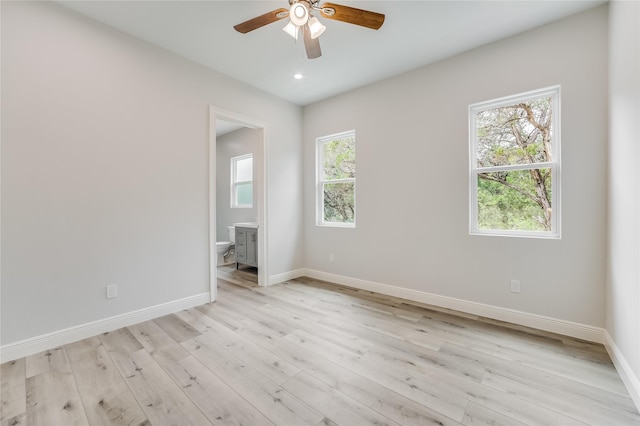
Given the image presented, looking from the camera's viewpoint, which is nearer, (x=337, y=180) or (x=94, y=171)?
(x=94, y=171)

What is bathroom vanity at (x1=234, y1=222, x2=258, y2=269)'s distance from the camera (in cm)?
461

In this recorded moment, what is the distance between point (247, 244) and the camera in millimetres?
4754

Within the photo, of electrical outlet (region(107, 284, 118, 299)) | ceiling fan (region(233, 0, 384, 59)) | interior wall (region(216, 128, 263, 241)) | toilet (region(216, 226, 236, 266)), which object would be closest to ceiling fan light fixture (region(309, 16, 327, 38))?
ceiling fan (region(233, 0, 384, 59))

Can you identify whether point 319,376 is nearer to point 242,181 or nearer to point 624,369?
point 624,369

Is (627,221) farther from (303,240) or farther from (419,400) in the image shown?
(303,240)

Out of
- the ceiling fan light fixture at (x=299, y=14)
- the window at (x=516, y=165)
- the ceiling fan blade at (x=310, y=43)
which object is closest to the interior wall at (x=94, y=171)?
the ceiling fan blade at (x=310, y=43)

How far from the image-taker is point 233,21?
2.40 meters

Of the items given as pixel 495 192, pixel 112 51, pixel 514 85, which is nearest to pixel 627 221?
pixel 495 192

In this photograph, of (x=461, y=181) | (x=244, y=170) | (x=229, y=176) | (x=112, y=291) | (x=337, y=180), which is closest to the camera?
(x=112, y=291)

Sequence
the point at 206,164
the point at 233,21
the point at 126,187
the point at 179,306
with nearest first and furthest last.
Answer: the point at 233,21
the point at 126,187
the point at 179,306
the point at 206,164

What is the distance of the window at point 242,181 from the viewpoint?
19.2 feet

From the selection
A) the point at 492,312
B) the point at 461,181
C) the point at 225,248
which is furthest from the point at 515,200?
the point at 225,248

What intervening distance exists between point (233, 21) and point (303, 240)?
3.09 metres

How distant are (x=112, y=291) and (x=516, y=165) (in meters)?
4.12
